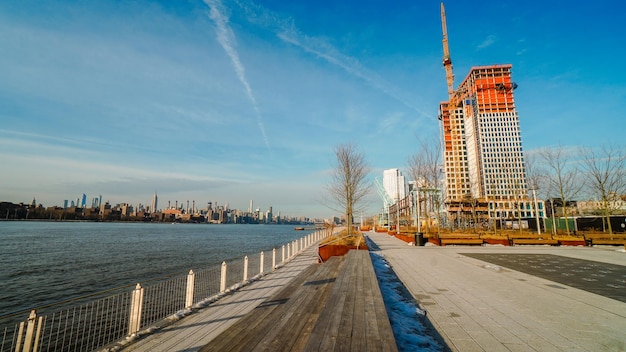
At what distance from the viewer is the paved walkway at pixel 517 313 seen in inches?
172

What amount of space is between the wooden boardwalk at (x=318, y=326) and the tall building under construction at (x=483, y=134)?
106035 mm

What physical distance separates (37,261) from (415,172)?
3850 cm

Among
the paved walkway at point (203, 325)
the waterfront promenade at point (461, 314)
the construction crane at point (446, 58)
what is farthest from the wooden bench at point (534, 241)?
the construction crane at point (446, 58)

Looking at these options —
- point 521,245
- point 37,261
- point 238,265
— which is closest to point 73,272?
point 37,261

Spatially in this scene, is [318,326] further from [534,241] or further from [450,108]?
[450,108]

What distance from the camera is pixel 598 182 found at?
82.0 feet

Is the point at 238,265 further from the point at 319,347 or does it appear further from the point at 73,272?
the point at 319,347

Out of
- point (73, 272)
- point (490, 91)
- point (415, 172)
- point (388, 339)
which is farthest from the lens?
point (490, 91)

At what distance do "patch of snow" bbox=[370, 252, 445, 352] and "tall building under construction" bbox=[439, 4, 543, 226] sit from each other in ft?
339

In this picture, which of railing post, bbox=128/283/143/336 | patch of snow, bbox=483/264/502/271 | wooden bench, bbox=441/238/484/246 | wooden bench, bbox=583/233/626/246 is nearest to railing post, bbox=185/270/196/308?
railing post, bbox=128/283/143/336

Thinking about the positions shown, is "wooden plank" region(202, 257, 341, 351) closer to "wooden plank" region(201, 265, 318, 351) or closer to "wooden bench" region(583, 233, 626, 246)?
"wooden plank" region(201, 265, 318, 351)

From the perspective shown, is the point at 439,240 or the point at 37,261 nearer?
the point at 439,240

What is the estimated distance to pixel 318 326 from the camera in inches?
134

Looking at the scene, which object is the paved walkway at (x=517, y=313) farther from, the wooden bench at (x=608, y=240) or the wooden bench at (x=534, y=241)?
the wooden bench at (x=608, y=240)
